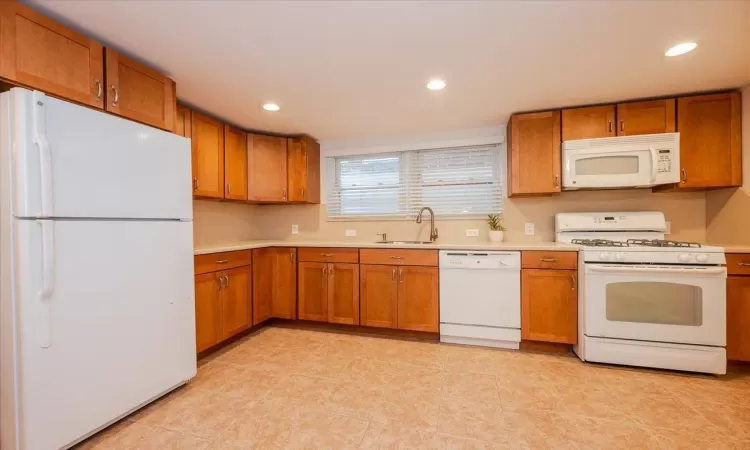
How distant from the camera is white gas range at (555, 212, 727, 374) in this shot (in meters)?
2.11

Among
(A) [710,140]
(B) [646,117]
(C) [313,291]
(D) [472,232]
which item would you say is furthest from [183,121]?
(A) [710,140]

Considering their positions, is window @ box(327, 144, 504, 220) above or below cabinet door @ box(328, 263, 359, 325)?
above

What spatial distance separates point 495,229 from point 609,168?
3.40 feet

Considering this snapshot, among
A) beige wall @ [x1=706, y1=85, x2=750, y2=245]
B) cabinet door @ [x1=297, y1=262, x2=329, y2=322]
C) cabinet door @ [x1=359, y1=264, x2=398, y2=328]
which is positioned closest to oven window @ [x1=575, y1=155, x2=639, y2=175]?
beige wall @ [x1=706, y1=85, x2=750, y2=245]

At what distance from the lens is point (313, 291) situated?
313cm

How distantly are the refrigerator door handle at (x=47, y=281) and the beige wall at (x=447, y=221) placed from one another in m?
1.63

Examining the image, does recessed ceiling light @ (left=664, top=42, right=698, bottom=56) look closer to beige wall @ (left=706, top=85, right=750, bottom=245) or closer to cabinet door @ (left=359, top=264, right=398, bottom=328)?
beige wall @ (left=706, top=85, right=750, bottom=245)

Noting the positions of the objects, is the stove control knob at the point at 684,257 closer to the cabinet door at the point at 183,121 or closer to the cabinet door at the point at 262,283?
the cabinet door at the point at 262,283

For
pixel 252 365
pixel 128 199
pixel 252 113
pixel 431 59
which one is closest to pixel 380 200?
pixel 252 113

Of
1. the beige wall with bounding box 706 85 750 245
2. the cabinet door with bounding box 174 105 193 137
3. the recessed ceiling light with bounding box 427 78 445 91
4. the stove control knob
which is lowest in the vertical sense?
the stove control knob

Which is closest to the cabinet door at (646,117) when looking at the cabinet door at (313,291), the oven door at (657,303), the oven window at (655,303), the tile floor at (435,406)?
the oven door at (657,303)

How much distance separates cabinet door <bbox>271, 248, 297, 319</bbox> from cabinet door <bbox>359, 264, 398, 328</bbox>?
73 cm

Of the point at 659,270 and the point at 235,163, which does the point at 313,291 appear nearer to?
the point at 235,163

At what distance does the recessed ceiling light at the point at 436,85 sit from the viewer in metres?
2.19
